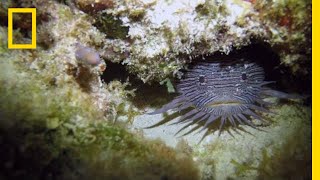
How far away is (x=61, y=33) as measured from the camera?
132 inches

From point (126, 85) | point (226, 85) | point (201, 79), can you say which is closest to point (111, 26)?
point (126, 85)

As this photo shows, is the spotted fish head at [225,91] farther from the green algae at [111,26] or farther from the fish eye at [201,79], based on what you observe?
the green algae at [111,26]

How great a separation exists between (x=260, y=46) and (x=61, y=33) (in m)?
2.15

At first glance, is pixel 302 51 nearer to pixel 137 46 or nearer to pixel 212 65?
pixel 212 65

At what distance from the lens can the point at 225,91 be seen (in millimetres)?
3717

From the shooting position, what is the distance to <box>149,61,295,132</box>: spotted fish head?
12.2 feet

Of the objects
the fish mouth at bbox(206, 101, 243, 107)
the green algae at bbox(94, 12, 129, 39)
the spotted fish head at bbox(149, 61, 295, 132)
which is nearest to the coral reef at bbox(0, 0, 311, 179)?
the green algae at bbox(94, 12, 129, 39)

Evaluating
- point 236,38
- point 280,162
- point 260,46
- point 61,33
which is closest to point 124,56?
point 61,33

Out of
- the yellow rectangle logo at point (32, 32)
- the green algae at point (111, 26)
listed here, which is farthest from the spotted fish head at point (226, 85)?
the yellow rectangle logo at point (32, 32)

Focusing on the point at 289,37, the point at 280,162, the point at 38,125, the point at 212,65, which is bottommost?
the point at 280,162

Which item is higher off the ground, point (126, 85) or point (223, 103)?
point (126, 85)

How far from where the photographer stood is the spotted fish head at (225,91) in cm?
371

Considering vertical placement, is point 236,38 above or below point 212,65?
above

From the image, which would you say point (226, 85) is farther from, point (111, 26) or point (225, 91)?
point (111, 26)
